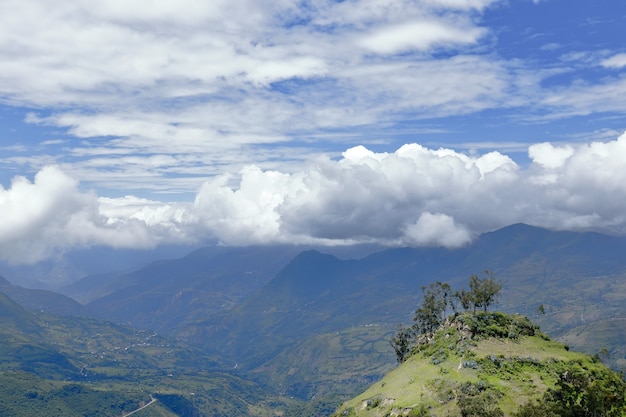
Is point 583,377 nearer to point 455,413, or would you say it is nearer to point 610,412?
point 610,412

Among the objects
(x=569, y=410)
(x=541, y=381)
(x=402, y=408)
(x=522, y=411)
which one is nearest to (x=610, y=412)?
(x=569, y=410)

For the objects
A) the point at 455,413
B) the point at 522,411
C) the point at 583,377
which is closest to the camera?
the point at 522,411

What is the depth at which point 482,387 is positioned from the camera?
19112cm

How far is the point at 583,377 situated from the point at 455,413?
52.0m

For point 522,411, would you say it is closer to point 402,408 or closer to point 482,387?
point 482,387

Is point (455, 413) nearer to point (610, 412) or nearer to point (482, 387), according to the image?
point (482, 387)

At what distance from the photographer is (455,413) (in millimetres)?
173375

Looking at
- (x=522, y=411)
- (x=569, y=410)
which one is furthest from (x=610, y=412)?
(x=522, y=411)

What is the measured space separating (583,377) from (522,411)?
151 feet

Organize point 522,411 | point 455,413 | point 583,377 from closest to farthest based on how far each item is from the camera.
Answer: point 522,411 → point 455,413 → point 583,377

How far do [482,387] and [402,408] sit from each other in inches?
1129

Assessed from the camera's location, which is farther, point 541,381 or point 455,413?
point 541,381

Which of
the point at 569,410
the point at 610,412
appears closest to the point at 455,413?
the point at 569,410

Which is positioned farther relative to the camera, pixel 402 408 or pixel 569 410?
pixel 402 408
